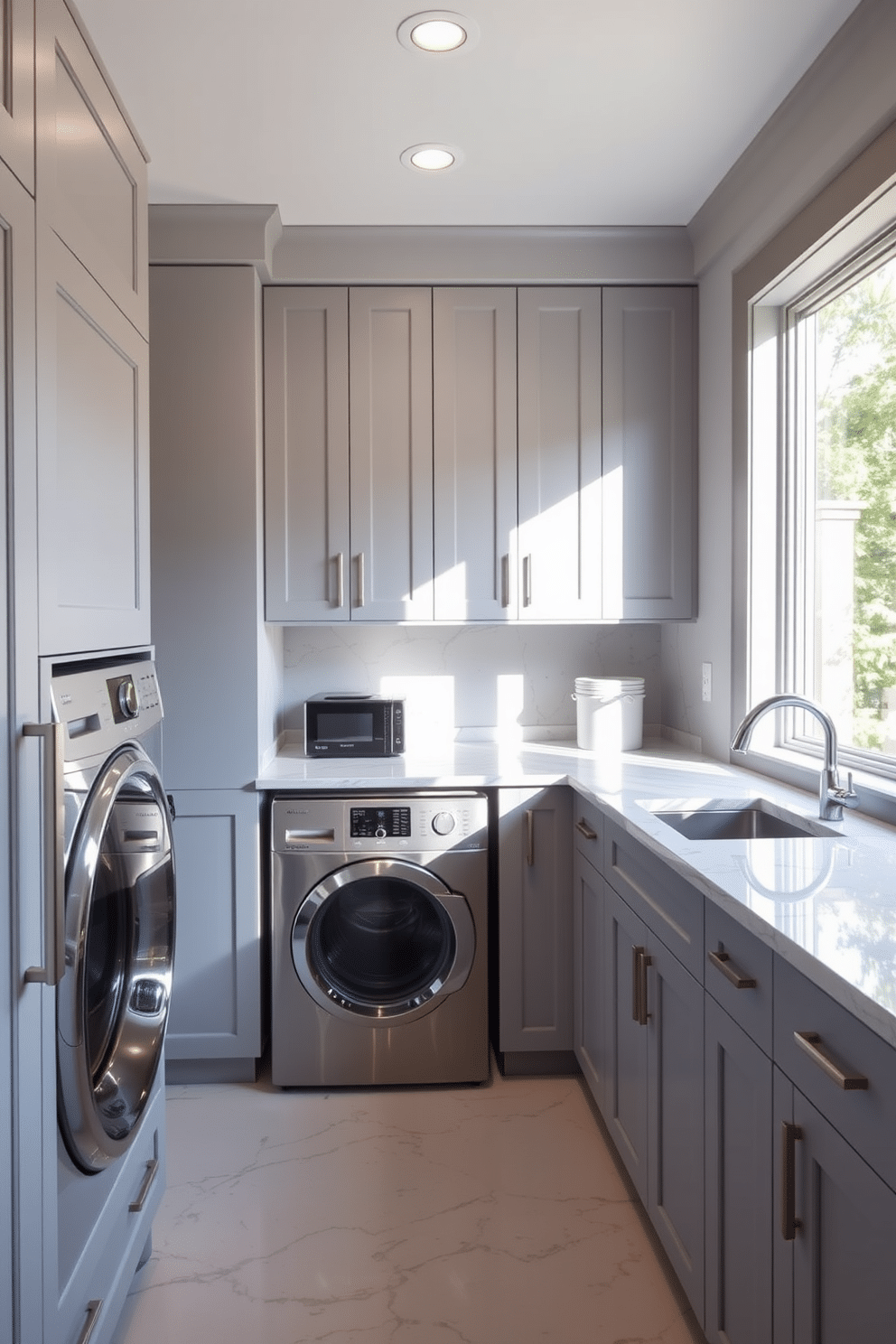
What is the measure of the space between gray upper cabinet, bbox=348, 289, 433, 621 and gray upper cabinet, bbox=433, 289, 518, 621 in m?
0.04

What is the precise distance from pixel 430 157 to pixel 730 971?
2042 millimetres

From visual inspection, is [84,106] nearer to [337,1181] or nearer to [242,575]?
[242,575]

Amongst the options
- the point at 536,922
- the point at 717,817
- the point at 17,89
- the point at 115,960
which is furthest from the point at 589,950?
the point at 17,89

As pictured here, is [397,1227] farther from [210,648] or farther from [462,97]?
[462,97]

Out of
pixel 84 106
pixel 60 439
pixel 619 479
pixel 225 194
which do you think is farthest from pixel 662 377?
pixel 60 439

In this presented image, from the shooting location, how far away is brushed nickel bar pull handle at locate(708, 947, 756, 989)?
1389 mm

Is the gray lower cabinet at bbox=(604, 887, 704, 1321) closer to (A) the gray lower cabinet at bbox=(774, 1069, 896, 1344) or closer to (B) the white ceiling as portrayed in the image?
(A) the gray lower cabinet at bbox=(774, 1069, 896, 1344)

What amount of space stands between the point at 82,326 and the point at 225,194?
1.32 meters

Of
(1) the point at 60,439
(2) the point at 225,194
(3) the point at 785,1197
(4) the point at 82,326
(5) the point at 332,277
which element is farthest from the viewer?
(5) the point at 332,277

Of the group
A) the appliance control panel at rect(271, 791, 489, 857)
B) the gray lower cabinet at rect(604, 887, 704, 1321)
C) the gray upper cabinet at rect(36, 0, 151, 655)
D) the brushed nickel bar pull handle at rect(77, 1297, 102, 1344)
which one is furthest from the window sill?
the brushed nickel bar pull handle at rect(77, 1297, 102, 1344)

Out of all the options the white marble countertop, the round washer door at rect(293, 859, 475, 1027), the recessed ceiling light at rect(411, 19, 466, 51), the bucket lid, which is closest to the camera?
the white marble countertop

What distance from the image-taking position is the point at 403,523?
9.80 ft

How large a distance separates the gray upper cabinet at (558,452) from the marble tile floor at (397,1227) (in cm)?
150

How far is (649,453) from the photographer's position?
9.91 ft
